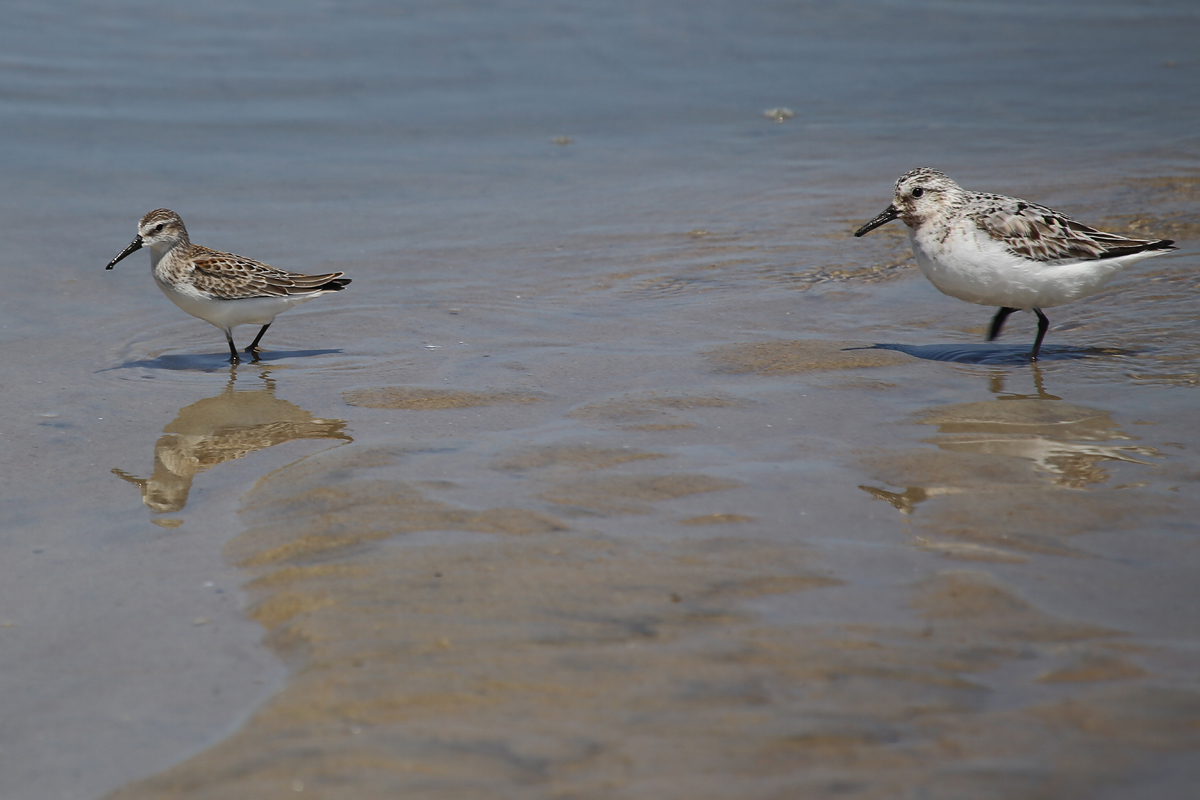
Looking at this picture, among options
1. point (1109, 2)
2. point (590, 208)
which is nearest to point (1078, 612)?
point (590, 208)

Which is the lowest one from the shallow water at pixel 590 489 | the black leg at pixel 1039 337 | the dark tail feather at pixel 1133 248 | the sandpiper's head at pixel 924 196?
the shallow water at pixel 590 489

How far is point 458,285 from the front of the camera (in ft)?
30.6

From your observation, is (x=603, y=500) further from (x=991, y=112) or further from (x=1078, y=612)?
(x=991, y=112)

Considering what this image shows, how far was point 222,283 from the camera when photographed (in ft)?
26.3

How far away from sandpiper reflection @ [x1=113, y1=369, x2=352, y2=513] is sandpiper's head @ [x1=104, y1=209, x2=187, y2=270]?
74.6 inches

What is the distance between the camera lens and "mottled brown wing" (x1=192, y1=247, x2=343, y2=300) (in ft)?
26.3

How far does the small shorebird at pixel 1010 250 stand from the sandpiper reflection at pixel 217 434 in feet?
13.2

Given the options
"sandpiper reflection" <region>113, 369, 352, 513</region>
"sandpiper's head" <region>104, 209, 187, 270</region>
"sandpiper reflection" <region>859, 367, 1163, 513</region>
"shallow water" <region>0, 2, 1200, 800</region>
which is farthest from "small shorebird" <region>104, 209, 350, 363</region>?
"sandpiper reflection" <region>859, 367, 1163, 513</region>

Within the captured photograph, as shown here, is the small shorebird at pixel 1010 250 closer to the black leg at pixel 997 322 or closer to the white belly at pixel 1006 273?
the white belly at pixel 1006 273

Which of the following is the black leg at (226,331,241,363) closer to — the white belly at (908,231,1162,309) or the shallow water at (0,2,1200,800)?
the shallow water at (0,2,1200,800)

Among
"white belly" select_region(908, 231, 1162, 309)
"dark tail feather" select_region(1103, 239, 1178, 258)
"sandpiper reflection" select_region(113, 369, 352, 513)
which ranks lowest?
"sandpiper reflection" select_region(113, 369, 352, 513)

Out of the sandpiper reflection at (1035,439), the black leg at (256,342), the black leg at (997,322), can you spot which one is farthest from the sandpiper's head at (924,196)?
the black leg at (256,342)

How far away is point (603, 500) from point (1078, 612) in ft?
6.48

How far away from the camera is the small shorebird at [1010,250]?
23.7ft
